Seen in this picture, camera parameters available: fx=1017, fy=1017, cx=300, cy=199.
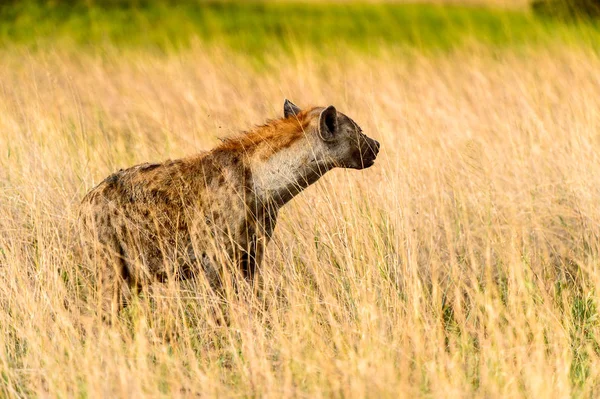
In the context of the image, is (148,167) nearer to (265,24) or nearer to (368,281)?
(368,281)

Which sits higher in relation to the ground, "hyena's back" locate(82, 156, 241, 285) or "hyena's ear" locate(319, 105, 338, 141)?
"hyena's ear" locate(319, 105, 338, 141)

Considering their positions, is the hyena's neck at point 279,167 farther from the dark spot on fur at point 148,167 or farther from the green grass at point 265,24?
the green grass at point 265,24

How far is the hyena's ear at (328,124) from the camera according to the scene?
549 centimetres

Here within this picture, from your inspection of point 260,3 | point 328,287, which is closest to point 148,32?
point 260,3

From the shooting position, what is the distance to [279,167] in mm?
5555

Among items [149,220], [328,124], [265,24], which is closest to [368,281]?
[328,124]

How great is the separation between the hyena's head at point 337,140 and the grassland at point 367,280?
411mm

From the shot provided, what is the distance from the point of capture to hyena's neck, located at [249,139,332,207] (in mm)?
5551

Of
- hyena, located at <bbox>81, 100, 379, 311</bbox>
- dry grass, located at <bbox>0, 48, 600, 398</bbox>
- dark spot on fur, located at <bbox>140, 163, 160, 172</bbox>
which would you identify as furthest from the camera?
dark spot on fur, located at <bbox>140, 163, 160, 172</bbox>

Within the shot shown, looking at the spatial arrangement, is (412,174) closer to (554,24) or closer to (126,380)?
(126,380)

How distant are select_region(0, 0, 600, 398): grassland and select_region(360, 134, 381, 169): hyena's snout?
1.29 ft

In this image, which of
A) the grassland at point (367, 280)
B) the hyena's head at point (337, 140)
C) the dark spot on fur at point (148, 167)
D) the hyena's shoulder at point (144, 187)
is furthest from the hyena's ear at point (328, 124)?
the dark spot on fur at point (148, 167)

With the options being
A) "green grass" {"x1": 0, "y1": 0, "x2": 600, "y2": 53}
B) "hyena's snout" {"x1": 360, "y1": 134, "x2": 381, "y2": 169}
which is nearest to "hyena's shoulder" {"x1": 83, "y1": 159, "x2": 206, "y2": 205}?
"hyena's snout" {"x1": 360, "y1": 134, "x2": 381, "y2": 169}

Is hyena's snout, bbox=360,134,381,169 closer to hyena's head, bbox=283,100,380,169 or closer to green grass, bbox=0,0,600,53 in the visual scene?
hyena's head, bbox=283,100,380,169
